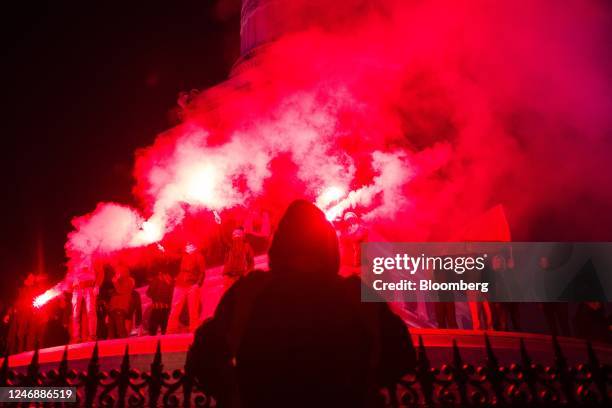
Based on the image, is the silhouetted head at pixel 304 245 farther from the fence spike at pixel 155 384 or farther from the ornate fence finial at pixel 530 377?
the ornate fence finial at pixel 530 377

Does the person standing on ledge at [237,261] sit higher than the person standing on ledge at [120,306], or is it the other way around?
the person standing on ledge at [237,261]

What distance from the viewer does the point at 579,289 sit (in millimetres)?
9258

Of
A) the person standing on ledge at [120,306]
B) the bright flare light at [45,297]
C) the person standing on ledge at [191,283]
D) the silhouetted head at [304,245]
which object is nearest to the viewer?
the silhouetted head at [304,245]

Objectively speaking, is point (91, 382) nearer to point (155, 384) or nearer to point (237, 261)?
point (155, 384)

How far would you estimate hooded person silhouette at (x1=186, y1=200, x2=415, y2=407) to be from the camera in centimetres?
233

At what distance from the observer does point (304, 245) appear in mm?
2529

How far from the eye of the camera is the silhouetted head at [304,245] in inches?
98.8

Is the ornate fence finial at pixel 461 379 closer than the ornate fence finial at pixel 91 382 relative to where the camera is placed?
Yes

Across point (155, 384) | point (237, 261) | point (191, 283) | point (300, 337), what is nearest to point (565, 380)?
point (300, 337)

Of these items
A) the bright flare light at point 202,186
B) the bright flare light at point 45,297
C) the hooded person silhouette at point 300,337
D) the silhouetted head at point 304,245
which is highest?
the bright flare light at point 202,186

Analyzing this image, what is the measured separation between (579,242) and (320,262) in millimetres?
12504

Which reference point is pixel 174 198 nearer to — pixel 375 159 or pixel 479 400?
pixel 375 159

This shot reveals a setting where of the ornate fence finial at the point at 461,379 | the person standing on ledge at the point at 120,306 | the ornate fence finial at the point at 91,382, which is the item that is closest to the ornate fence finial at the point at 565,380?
the ornate fence finial at the point at 461,379

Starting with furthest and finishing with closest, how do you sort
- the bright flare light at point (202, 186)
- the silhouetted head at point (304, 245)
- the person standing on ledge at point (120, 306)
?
the bright flare light at point (202, 186), the person standing on ledge at point (120, 306), the silhouetted head at point (304, 245)
